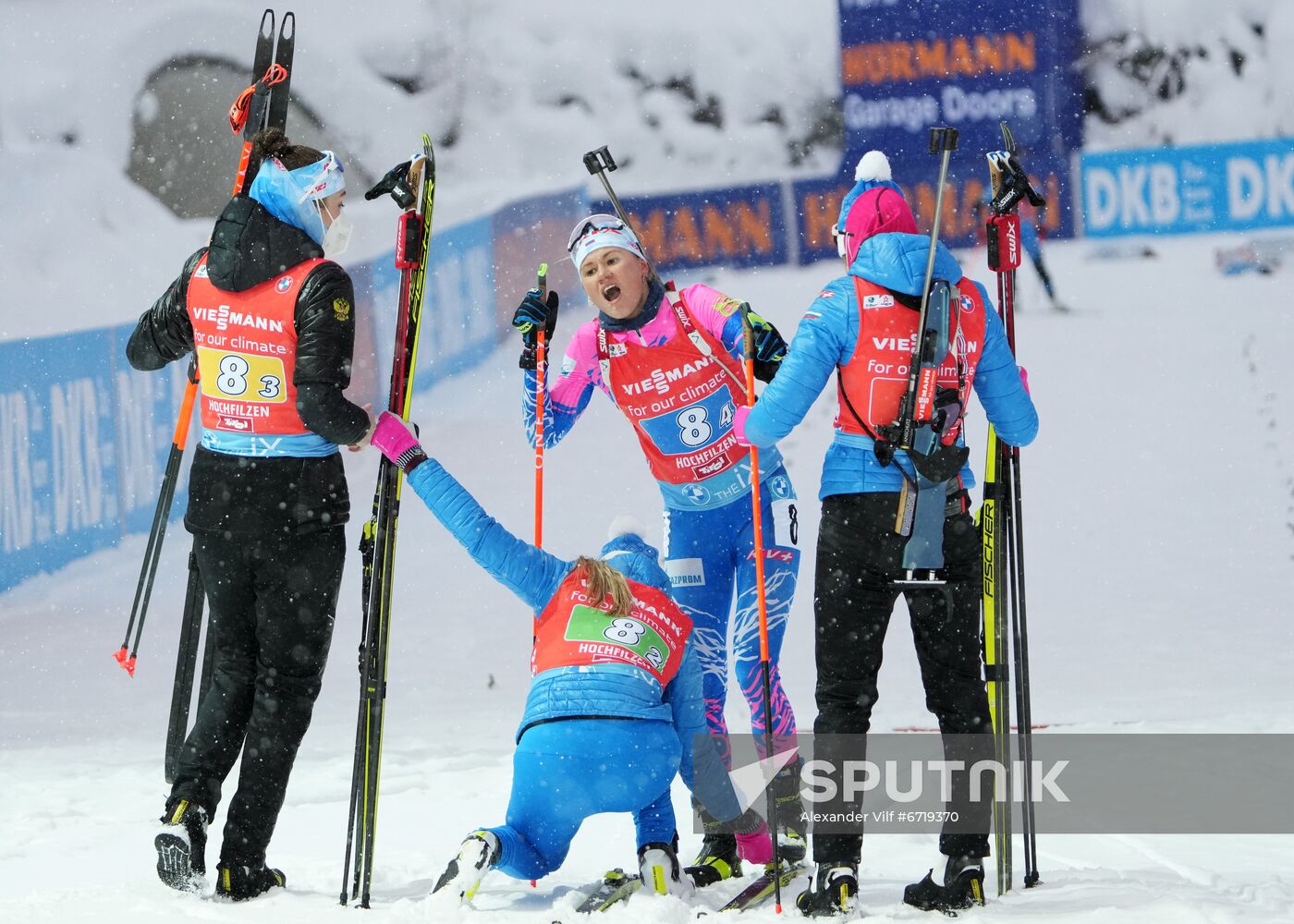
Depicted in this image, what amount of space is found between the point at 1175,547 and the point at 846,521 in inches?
252

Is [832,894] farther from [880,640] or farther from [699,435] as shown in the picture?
[699,435]

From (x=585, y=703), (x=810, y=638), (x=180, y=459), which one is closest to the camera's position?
(x=585, y=703)

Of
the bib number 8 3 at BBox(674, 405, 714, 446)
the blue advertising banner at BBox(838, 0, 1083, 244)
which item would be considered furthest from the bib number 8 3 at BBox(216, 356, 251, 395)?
the blue advertising banner at BBox(838, 0, 1083, 244)

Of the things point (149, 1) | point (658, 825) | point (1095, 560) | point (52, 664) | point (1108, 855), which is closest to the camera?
point (658, 825)

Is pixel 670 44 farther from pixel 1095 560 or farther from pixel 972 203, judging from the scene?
pixel 1095 560

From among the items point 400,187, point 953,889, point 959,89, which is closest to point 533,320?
point 400,187

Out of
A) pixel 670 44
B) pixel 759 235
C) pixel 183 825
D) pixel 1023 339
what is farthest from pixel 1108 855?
pixel 670 44

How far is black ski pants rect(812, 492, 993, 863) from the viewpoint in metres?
3.48

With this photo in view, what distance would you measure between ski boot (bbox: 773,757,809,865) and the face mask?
6.34ft

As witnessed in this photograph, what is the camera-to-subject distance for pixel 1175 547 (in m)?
9.20

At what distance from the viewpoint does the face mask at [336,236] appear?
3.85 m

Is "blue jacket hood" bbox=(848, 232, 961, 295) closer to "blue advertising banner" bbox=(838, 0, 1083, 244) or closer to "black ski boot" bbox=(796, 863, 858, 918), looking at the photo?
"black ski boot" bbox=(796, 863, 858, 918)

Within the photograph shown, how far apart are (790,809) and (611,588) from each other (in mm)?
1022

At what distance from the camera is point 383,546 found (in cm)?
372
